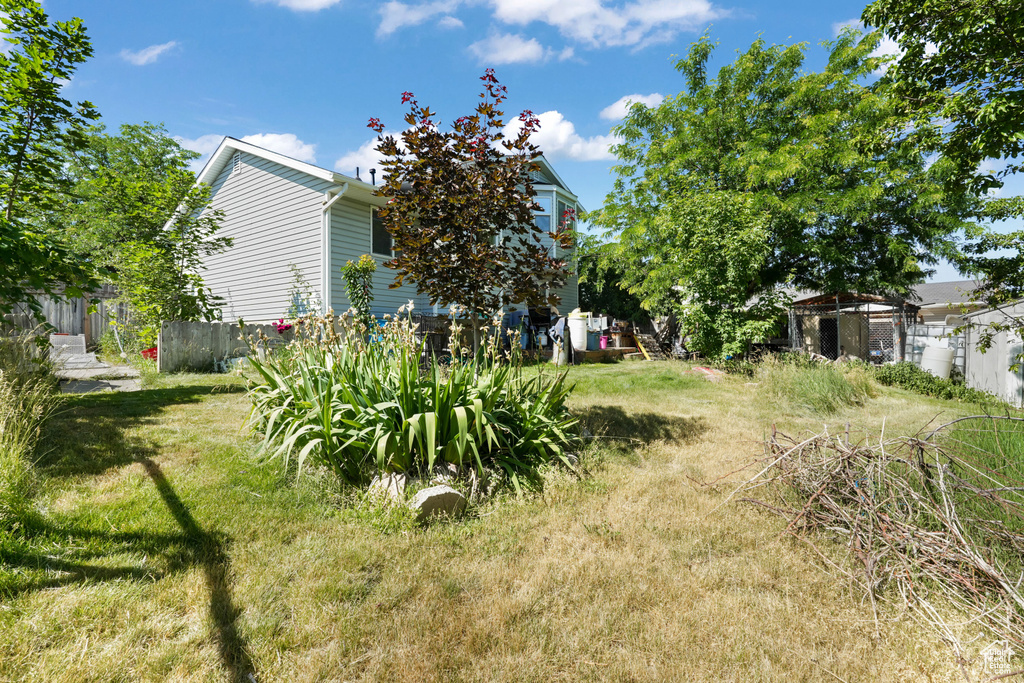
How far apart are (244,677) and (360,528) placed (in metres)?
1.21

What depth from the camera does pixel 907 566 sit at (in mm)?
2482

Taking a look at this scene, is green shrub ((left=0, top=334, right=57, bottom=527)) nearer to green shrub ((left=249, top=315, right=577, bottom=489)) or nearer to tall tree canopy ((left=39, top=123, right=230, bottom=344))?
green shrub ((left=249, top=315, right=577, bottom=489))

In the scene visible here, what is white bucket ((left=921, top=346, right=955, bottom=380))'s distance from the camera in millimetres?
11227

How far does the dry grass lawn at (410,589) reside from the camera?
6.42ft

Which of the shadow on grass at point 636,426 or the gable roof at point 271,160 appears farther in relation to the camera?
the gable roof at point 271,160

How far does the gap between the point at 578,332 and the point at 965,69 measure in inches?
427

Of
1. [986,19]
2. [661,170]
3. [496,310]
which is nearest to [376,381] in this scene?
[496,310]

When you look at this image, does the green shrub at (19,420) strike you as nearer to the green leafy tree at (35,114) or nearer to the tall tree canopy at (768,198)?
the green leafy tree at (35,114)

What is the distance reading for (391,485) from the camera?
137 inches

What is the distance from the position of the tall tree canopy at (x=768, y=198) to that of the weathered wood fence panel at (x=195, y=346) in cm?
1025

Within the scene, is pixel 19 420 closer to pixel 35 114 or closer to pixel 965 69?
pixel 35 114

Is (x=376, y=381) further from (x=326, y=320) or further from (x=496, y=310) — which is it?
(x=496, y=310)

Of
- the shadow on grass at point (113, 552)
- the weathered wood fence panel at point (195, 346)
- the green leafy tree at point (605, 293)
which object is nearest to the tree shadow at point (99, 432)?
the shadow on grass at point (113, 552)

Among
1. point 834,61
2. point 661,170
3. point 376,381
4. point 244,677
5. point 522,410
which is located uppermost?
point 834,61
